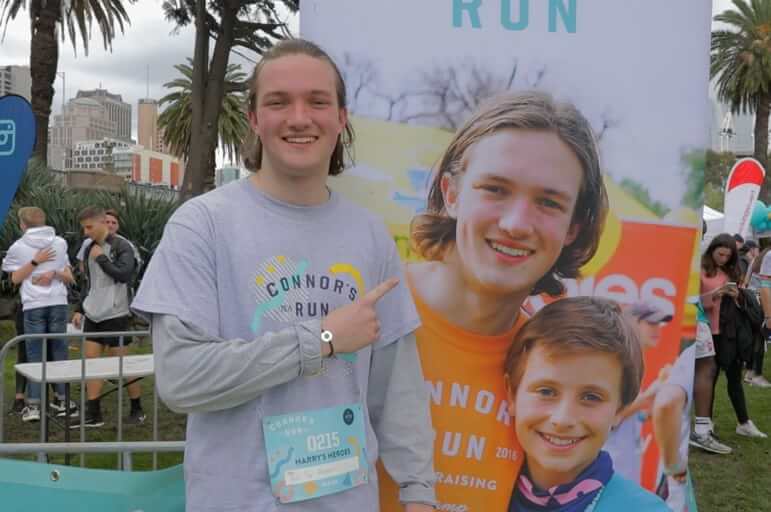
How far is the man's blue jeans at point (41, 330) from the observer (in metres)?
5.83

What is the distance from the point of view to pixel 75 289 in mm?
10469

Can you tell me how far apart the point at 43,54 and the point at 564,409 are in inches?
517

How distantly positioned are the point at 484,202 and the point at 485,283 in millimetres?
200

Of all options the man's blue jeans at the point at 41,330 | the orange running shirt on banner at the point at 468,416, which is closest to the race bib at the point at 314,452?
the orange running shirt on banner at the point at 468,416

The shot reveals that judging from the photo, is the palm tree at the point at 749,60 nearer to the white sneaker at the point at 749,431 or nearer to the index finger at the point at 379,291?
the white sneaker at the point at 749,431

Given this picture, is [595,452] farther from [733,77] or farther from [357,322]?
[733,77]

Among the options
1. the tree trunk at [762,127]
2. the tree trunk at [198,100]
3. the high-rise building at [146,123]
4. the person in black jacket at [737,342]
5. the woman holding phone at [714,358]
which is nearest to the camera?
the woman holding phone at [714,358]

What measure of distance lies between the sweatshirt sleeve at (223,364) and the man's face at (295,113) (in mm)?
321

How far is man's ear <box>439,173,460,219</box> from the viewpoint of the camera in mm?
1786

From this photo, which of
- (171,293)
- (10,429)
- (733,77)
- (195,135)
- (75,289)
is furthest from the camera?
(733,77)

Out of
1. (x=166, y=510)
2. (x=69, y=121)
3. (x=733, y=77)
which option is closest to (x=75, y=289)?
(x=166, y=510)

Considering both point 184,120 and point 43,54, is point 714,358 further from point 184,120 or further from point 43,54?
point 184,120

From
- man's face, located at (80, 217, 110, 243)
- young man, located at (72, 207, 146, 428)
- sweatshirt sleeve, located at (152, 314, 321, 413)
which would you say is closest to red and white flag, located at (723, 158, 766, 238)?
young man, located at (72, 207, 146, 428)

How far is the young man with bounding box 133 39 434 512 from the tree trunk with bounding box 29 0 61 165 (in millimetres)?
12767
